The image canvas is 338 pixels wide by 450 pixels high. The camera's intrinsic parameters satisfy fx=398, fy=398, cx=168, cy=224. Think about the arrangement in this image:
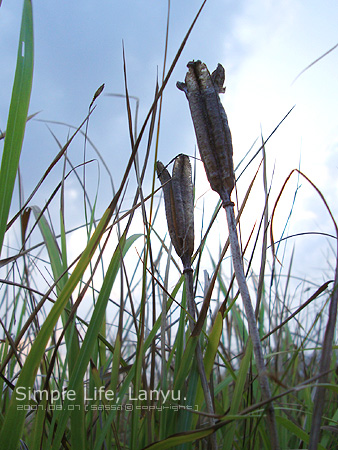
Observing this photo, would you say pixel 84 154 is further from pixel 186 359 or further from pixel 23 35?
pixel 186 359

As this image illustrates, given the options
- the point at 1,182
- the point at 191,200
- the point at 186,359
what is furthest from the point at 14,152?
the point at 186,359

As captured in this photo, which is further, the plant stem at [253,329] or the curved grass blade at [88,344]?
the curved grass blade at [88,344]

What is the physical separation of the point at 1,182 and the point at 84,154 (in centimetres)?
42

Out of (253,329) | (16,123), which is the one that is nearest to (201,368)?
(253,329)

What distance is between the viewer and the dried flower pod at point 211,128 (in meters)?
0.58

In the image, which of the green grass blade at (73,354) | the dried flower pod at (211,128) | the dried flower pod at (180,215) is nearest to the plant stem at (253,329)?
the dried flower pod at (211,128)

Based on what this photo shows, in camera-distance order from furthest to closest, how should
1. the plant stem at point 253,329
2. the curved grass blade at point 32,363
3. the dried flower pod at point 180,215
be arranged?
1. the dried flower pod at point 180,215
2. the curved grass blade at point 32,363
3. the plant stem at point 253,329

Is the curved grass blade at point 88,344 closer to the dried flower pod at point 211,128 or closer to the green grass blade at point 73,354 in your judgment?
the green grass blade at point 73,354

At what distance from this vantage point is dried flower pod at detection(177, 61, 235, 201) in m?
0.58

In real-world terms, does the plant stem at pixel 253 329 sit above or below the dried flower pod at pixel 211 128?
below

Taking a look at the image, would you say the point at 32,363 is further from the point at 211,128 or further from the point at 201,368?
the point at 211,128

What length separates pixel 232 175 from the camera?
1.90ft

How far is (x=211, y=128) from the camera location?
58 centimetres

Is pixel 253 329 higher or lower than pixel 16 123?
lower
